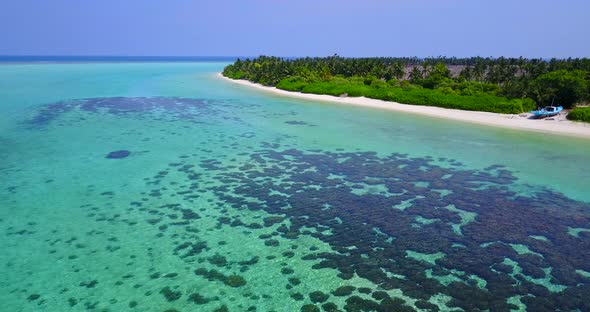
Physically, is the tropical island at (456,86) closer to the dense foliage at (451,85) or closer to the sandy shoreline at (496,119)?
the dense foliage at (451,85)

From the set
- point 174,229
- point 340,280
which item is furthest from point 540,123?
point 174,229

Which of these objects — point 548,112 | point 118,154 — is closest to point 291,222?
point 118,154

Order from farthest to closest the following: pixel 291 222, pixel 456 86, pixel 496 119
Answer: pixel 456 86
pixel 496 119
pixel 291 222

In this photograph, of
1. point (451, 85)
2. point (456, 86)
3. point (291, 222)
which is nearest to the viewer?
point (291, 222)

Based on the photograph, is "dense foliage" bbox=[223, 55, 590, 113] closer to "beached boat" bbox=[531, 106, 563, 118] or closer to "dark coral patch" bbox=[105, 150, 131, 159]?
"beached boat" bbox=[531, 106, 563, 118]

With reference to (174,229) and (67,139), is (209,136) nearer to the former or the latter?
(67,139)

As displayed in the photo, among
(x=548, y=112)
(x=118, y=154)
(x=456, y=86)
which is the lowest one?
(x=118, y=154)

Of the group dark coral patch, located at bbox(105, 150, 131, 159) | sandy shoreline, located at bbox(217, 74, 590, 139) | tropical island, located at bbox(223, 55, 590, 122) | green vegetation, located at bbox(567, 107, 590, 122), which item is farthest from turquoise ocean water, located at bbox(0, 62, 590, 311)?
tropical island, located at bbox(223, 55, 590, 122)

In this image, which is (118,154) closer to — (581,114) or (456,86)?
(581,114)
